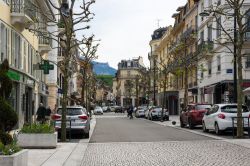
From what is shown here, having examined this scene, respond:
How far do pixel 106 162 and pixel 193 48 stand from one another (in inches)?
1860

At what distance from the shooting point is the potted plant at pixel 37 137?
58.3ft

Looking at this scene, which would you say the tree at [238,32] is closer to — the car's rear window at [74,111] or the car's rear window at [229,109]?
the car's rear window at [229,109]

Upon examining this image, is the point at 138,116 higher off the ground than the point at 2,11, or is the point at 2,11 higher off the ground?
the point at 2,11

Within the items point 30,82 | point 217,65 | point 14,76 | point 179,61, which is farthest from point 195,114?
point 179,61

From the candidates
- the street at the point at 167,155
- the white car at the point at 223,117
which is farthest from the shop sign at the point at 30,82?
the street at the point at 167,155

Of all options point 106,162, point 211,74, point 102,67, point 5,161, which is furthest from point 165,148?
point 102,67

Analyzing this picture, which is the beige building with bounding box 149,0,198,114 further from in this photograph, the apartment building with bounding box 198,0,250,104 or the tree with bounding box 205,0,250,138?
the tree with bounding box 205,0,250,138

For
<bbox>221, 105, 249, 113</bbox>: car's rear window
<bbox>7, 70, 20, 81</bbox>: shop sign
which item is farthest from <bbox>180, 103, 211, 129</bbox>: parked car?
<bbox>7, 70, 20, 81</bbox>: shop sign

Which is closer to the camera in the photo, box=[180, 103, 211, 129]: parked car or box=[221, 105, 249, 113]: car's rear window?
box=[221, 105, 249, 113]: car's rear window

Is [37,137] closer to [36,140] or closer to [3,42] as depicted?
[36,140]

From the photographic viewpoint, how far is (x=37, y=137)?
17906mm

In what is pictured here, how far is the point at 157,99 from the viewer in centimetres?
9481

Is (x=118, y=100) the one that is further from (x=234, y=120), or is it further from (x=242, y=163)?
(x=242, y=163)

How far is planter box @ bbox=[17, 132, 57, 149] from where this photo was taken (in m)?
17.8
